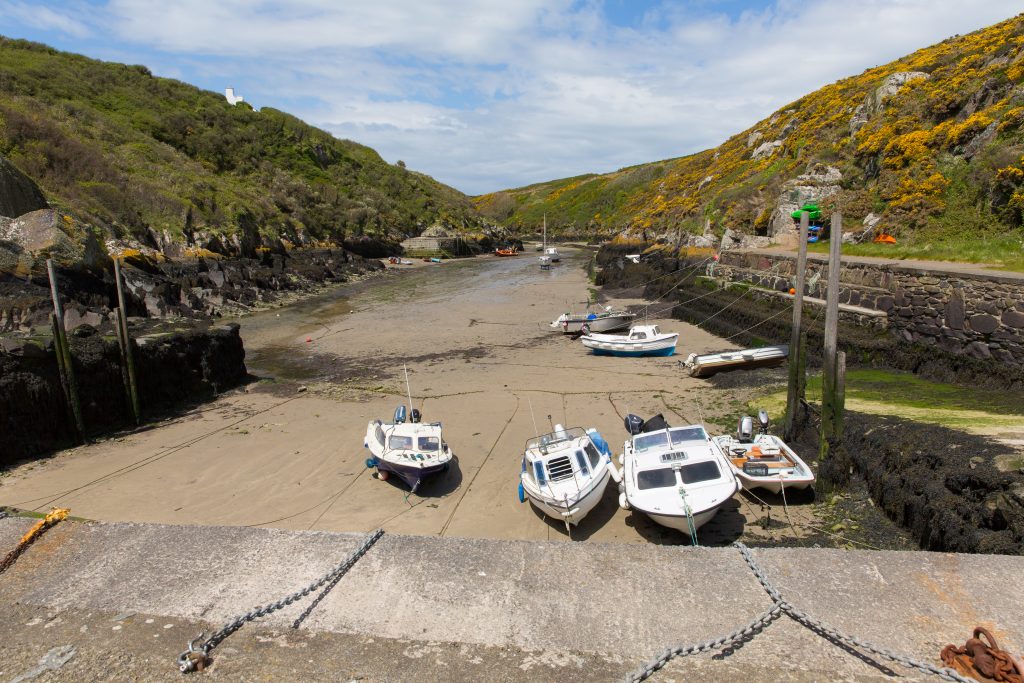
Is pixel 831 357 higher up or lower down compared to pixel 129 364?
higher up

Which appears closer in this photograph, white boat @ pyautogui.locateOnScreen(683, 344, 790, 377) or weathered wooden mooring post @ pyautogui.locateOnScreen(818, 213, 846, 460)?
weathered wooden mooring post @ pyautogui.locateOnScreen(818, 213, 846, 460)

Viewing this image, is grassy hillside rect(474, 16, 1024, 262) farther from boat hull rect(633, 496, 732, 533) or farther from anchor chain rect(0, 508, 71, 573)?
anchor chain rect(0, 508, 71, 573)

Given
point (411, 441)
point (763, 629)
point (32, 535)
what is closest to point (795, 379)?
point (411, 441)

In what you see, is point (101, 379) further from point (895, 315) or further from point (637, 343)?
point (895, 315)

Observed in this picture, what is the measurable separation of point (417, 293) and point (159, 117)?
51902 mm

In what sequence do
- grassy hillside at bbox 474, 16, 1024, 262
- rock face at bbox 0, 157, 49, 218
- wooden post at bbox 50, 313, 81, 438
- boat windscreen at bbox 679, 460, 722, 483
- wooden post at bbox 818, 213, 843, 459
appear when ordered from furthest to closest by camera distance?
1. rock face at bbox 0, 157, 49, 218
2. grassy hillside at bbox 474, 16, 1024, 262
3. wooden post at bbox 50, 313, 81, 438
4. wooden post at bbox 818, 213, 843, 459
5. boat windscreen at bbox 679, 460, 722, 483

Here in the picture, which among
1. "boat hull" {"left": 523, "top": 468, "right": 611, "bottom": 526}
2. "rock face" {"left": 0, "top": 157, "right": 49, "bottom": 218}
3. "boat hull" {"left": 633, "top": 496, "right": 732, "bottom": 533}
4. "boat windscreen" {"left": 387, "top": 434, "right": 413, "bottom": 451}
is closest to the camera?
"boat hull" {"left": 633, "top": 496, "right": 732, "bottom": 533}

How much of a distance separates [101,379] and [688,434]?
54.9 ft

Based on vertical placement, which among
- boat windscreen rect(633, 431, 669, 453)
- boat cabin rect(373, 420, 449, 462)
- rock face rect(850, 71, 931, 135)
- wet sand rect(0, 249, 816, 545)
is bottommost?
wet sand rect(0, 249, 816, 545)

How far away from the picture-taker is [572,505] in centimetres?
1030

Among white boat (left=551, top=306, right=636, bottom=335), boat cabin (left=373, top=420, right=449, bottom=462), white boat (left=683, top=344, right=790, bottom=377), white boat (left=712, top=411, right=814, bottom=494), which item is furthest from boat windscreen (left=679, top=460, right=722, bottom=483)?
white boat (left=551, top=306, right=636, bottom=335)

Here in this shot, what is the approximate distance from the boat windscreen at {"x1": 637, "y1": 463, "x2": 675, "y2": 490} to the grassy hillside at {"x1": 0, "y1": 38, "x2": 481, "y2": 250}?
135ft

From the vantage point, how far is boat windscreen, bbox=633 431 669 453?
36.4 ft

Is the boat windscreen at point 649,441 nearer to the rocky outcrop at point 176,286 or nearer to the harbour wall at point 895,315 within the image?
the harbour wall at point 895,315
